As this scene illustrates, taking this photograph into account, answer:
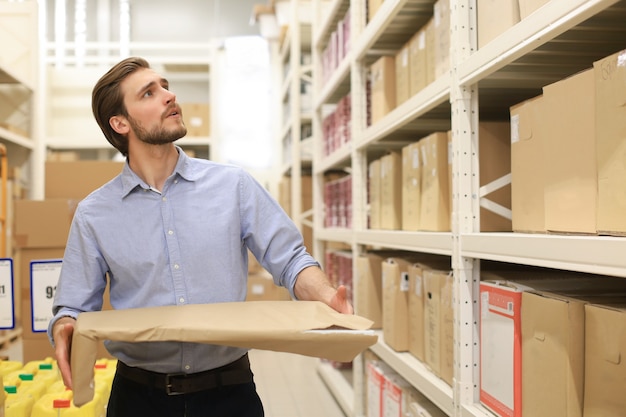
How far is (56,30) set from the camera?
7.03 metres

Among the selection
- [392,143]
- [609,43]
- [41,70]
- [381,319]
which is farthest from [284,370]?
[41,70]

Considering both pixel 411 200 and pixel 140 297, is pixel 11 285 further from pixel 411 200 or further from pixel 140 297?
pixel 411 200

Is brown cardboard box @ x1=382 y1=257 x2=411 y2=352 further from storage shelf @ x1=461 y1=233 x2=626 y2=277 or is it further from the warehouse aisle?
the warehouse aisle

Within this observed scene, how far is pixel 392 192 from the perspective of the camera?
8.61 feet

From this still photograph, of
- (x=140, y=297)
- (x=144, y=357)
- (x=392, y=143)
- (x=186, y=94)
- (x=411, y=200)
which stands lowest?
(x=144, y=357)

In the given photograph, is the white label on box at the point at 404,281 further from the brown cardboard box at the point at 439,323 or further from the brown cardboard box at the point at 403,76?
the brown cardboard box at the point at 403,76

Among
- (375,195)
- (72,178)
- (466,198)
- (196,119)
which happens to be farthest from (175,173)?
(196,119)

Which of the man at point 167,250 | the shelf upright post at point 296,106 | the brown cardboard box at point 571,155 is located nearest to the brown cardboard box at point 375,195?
the man at point 167,250

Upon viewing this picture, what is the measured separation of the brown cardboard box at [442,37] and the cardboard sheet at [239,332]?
1169 mm

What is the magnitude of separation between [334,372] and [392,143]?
1.65m

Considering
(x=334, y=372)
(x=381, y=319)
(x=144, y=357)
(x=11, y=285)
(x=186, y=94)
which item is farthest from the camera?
(x=186, y=94)

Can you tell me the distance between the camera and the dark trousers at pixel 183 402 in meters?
1.49

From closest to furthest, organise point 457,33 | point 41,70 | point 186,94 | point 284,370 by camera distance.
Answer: point 457,33 → point 284,370 → point 41,70 → point 186,94

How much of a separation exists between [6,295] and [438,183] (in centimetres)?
162
